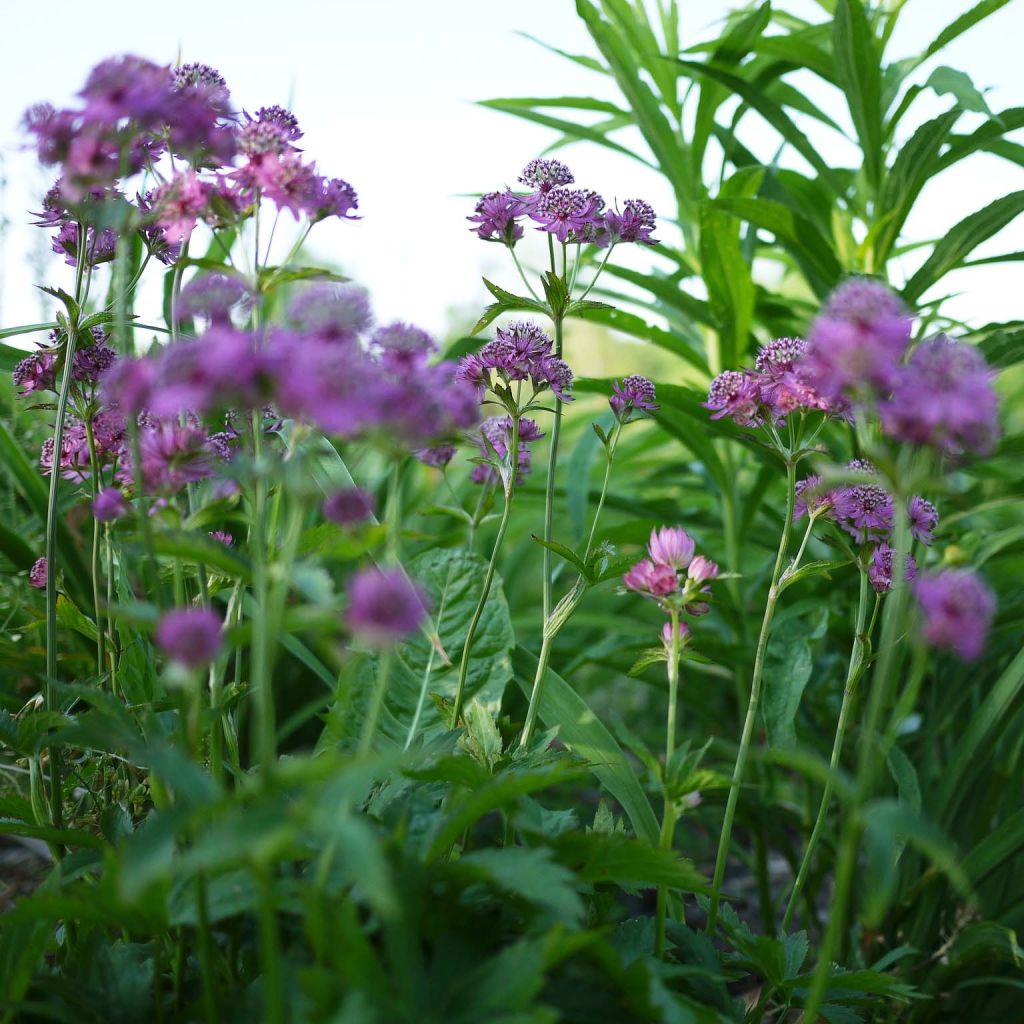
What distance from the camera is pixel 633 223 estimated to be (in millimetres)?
1312

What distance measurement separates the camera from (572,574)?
326 cm

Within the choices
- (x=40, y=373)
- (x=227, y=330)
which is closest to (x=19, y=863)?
(x=40, y=373)

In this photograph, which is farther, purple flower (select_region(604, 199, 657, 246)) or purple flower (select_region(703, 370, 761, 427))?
purple flower (select_region(604, 199, 657, 246))

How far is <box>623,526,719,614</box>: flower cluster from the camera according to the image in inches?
43.9

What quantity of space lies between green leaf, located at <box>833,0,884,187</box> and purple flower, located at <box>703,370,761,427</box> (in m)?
0.84

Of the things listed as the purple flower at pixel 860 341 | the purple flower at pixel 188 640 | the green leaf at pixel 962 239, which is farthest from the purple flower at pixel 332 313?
the green leaf at pixel 962 239

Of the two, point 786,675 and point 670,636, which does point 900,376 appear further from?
point 786,675

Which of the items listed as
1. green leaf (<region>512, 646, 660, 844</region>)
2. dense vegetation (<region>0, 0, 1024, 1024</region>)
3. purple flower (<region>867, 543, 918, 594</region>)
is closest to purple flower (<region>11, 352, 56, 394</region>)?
dense vegetation (<region>0, 0, 1024, 1024</region>)

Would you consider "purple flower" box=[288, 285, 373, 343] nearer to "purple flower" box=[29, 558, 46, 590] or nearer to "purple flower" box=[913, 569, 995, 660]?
"purple flower" box=[913, 569, 995, 660]

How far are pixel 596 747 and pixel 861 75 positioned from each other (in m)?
1.30

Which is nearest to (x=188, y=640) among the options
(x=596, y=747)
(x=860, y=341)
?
(x=860, y=341)

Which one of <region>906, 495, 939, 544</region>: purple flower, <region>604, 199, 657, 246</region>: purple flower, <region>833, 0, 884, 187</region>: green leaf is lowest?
<region>906, 495, 939, 544</region>: purple flower

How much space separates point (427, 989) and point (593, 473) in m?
2.18

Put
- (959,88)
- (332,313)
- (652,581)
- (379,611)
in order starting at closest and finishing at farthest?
(379,611) → (332,313) → (652,581) → (959,88)
